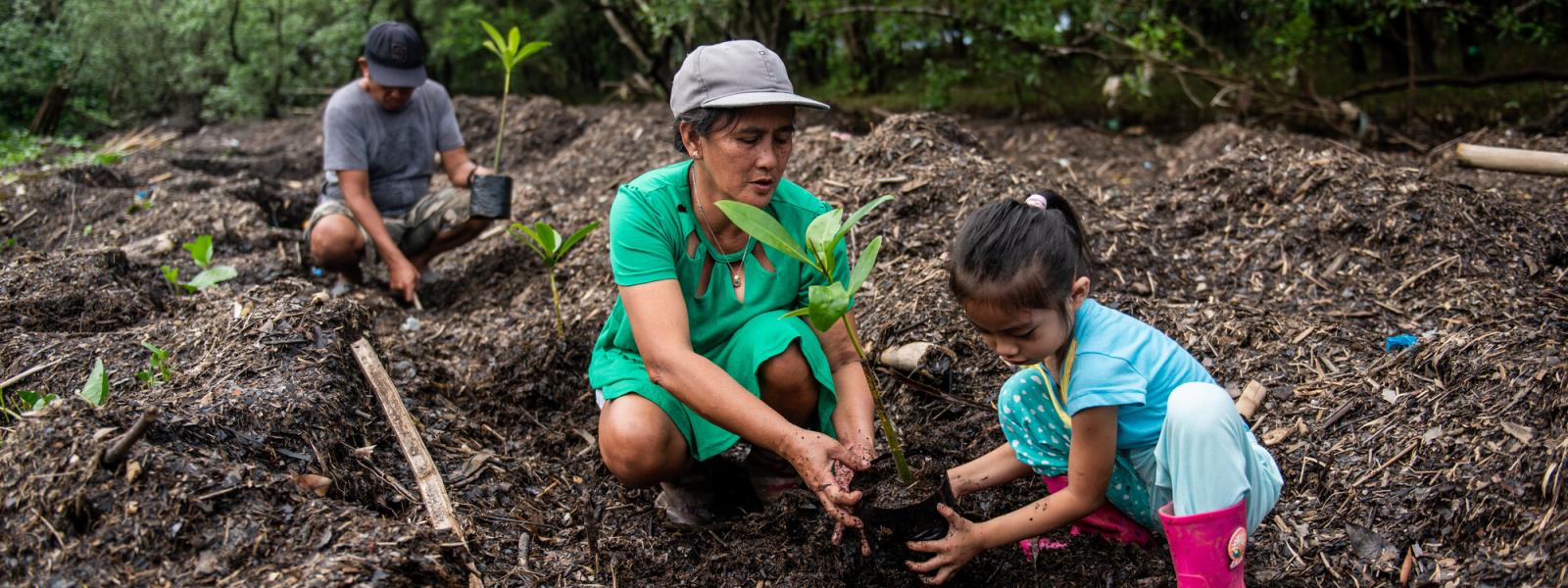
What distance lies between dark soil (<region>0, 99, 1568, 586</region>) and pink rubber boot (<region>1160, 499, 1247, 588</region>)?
10.4 inches

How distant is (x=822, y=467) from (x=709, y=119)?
759 millimetres

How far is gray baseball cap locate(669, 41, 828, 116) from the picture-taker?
2105 mm

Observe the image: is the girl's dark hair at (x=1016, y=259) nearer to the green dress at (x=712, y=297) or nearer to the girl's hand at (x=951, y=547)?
the girl's hand at (x=951, y=547)

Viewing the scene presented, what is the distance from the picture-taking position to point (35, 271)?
3.38 m

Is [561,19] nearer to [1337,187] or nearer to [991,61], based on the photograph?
[991,61]

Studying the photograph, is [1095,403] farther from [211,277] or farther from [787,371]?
[211,277]

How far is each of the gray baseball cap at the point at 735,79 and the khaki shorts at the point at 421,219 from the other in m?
2.51

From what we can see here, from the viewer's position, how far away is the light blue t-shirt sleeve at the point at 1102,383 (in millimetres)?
1808

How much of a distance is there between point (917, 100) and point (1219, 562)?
5777 mm

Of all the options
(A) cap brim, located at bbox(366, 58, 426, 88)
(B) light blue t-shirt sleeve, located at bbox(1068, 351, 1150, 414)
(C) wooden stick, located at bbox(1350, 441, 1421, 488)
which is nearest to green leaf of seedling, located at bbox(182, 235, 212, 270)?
(A) cap brim, located at bbox(366, 58, 426, 88)

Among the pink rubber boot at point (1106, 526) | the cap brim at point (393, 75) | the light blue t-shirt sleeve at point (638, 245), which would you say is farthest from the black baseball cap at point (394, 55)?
the pink rubber boot at point (1106, 526)

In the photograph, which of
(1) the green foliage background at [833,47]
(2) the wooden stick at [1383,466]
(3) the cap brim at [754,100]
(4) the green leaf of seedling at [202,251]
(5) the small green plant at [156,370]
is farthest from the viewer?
(1) the green foliage background at [833,47]

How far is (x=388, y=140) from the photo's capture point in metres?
4.46

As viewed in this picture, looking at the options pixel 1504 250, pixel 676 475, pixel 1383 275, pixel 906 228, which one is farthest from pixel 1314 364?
pixel 676 475
